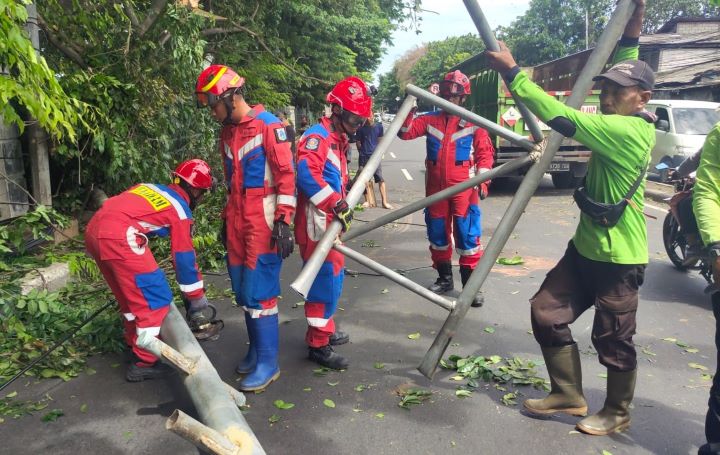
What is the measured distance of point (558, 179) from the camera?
13508 mm

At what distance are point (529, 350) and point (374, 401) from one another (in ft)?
4.57

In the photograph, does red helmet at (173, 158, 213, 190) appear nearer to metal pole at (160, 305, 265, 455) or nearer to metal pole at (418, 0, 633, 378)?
metal pole at (160, 305, 265, 455)

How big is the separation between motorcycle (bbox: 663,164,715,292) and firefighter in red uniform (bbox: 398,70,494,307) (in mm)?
1829

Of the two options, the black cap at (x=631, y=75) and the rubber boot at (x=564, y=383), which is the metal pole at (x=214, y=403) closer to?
the rubber boot at (x=564, y=383)

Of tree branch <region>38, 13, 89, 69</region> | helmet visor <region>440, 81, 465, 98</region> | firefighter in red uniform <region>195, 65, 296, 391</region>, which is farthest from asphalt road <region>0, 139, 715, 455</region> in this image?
tree branch <region>38, 13, 89, 69</region>

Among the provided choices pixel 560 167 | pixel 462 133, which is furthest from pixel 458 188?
pixel 560 167

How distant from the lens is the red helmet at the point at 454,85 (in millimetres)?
5472

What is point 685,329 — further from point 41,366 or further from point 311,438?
point 41,366

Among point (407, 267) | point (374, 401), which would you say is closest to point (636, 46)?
point (374, 401)

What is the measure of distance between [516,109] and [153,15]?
6612 mm

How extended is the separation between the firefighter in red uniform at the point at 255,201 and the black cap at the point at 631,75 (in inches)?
75.4

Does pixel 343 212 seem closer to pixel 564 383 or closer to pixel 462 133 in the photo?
pixel 564 383

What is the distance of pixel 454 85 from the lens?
18.0 ft

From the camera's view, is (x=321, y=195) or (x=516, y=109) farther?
(x=516, y=109)
